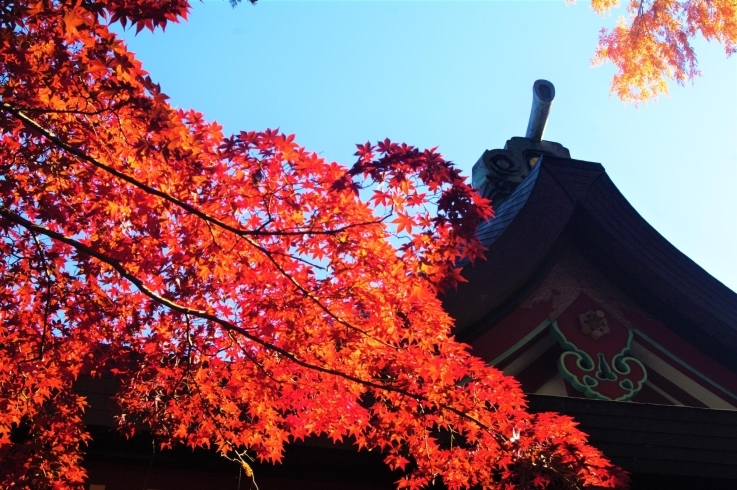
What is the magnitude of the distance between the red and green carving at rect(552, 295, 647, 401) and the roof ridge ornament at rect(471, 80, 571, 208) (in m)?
2.60

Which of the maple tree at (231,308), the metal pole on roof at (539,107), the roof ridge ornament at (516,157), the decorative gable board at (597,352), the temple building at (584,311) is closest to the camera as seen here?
the maple tree at (231,308)

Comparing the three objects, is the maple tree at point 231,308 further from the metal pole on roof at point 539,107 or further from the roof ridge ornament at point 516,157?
the metal pole on roof at point 539,107

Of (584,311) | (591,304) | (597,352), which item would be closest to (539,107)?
(591,304)

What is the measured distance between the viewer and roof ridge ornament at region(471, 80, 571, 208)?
979 cm

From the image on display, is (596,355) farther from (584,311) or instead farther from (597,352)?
(584,311)

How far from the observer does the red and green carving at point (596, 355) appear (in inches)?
→ 280

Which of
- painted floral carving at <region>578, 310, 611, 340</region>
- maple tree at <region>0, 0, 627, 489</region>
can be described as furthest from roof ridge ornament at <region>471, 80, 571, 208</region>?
maple tree at <region>0, 0, 627, 489</region>

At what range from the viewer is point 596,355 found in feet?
24.0

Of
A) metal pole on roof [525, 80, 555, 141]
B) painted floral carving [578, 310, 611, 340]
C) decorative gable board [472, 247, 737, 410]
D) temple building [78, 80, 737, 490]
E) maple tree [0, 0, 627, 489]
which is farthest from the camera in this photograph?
metal pole on roof [525, 80, 555, 141]

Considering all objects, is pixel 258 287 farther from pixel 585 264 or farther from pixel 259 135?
pixel 585 264

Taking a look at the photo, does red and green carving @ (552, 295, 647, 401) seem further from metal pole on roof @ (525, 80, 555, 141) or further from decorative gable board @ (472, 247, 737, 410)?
metal pole on roof @ (525, 80, 555, 141)

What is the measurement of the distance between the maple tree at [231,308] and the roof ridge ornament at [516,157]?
5.37 metres

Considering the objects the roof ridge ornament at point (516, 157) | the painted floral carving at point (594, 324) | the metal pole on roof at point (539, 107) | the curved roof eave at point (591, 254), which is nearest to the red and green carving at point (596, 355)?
the painted floral carving at point (594, 324)

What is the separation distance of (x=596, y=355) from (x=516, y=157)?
3.76 m
